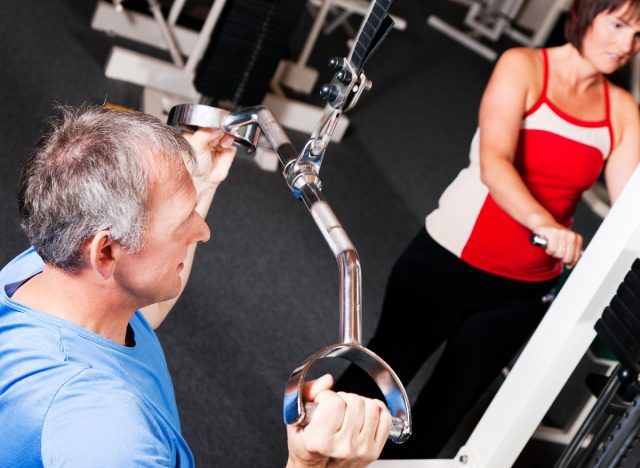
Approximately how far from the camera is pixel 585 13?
188cm

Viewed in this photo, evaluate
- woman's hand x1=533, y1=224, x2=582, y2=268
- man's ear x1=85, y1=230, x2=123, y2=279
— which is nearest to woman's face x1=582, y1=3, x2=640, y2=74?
woman's hand x1=533, y1=224, x2=582, y2=268

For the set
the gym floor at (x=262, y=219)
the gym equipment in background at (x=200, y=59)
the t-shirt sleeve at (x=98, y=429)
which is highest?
the t-shirt sleeve at (x=98, y=429)

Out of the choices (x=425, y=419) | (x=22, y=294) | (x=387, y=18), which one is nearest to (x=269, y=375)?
(x=425, y=419)

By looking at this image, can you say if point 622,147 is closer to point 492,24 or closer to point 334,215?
point 334,215

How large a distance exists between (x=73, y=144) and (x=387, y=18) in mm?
469

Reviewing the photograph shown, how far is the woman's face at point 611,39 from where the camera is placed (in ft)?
5.99

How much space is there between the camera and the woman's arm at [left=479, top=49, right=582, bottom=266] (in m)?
1.80

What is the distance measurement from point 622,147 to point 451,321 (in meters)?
0.59

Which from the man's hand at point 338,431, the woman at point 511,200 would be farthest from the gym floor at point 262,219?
the man's hand at point 338,431

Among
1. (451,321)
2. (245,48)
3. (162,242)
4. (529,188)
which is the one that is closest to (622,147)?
(529,188)

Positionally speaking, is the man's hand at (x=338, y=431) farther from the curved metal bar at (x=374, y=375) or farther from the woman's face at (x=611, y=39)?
the woman's face at (x=611, y=39)

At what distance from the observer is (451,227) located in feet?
6.52

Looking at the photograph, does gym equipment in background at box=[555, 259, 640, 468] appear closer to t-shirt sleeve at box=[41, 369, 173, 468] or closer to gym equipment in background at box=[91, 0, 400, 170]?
t-shirt sleeve at box=[41, 369, 173, 468]

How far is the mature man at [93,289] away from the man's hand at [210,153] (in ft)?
0.42
